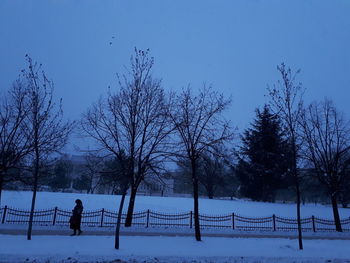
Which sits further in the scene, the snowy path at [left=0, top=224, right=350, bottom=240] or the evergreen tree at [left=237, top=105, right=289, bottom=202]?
the evergreen tree at [left=237, top=105, right=289, bottom=202]

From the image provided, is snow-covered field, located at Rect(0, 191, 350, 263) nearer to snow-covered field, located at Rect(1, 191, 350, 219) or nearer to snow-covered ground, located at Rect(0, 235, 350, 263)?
snow-covered ground, located at Rect(0, 235, 350, 263)

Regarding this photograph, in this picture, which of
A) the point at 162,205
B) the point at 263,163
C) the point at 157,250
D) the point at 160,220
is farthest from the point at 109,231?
the point at 263,163

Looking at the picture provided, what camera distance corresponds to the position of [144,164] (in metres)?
15.5

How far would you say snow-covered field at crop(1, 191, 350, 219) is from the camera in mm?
19469

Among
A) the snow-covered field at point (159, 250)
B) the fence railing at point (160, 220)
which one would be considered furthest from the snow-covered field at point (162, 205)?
the snow-covered field at point (159, 250)

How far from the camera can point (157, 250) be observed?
382 inches

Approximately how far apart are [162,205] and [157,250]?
1218 cm

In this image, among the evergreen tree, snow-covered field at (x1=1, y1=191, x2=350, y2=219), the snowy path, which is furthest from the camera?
the evergreen tree

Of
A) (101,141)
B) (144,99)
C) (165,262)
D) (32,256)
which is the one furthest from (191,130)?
(32,256)

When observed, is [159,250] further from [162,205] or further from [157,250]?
[162,205]

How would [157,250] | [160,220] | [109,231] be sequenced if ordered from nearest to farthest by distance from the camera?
[157,250], [109,231], [160,220]

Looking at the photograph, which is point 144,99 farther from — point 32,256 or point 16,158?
point 32,256

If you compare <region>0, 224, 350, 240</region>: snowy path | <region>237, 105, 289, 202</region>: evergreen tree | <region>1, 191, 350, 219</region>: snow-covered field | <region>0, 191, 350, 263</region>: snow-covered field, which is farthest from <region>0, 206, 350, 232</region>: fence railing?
<region>237, 105, 289, 202</region>: evergreen tree

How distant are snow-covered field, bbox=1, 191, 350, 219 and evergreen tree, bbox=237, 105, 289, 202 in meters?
4.73
